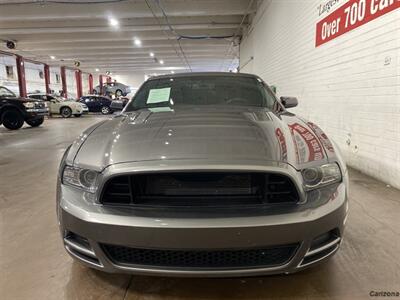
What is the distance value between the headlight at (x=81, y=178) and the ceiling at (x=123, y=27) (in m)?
8.97

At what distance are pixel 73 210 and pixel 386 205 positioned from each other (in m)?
2.58

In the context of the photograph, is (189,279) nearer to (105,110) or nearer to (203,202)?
(203,202)

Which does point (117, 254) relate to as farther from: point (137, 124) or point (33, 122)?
point (33, 122)

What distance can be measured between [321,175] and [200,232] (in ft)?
2.09

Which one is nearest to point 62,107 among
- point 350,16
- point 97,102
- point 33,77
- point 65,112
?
point 65,112

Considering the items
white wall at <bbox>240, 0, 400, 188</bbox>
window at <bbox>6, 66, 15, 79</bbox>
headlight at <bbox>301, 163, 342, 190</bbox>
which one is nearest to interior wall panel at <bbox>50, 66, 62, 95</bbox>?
window at <bbox>6, 66, 15, 79</bbox>

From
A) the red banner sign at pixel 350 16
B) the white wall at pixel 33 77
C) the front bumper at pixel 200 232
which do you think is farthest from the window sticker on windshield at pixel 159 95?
the white wall at pixel 33 77

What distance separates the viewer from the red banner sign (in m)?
3.36

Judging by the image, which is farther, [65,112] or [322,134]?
[65,112]

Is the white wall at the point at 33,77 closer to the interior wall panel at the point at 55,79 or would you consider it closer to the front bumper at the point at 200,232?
the interior wall panel at the point at 55,79

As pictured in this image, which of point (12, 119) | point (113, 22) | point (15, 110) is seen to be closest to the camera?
point (15, 110)

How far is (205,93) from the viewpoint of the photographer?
102 inches

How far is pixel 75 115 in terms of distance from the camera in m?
17.1

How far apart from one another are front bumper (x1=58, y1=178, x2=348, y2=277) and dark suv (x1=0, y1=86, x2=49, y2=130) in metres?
10.0
